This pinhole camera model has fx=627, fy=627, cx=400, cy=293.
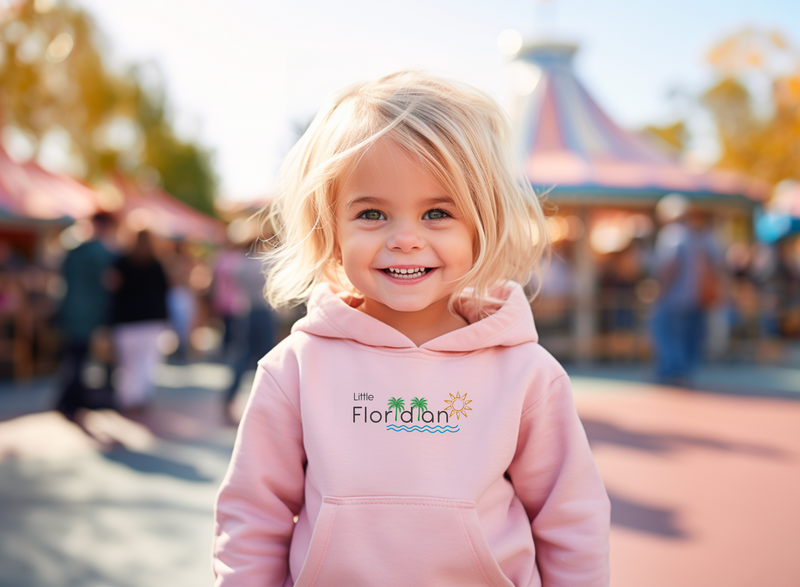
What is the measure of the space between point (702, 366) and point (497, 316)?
913cm

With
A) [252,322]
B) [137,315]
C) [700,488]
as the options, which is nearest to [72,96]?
[137,315]

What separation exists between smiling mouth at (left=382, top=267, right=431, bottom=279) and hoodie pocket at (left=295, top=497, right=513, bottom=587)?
422 mm

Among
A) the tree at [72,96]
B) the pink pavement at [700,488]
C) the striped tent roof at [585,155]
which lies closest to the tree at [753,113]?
the striped tent roof at [585,155]

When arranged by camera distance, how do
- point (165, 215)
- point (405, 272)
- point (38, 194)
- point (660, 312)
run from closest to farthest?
point (405, 272) < point (660, 312) < point (38, 194) < point (165, 215)

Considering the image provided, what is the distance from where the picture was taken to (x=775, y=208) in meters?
14.7

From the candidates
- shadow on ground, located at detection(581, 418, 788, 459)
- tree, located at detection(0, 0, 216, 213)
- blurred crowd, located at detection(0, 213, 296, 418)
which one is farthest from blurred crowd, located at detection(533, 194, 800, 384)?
tree, located at detection(0, 0, 216, 213)

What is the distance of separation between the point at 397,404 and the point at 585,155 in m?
10.7

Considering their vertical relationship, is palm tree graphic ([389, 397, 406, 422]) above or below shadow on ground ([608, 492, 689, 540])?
above

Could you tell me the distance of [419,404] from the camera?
1231 mm

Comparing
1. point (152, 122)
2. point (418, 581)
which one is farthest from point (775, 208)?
point (152, 122)

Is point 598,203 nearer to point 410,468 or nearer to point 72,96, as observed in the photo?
point 410,468

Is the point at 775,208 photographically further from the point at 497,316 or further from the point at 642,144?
the point at 497,316

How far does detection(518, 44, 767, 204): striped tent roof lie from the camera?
1008cm

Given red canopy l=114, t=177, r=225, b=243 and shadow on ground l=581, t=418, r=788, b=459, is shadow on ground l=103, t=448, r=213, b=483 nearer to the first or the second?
shadow on ground l=581, t=418, r=788, b=459
